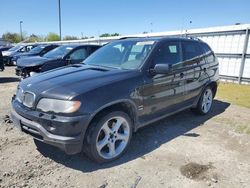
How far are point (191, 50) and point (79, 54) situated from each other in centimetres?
545

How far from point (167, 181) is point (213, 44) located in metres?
9.51

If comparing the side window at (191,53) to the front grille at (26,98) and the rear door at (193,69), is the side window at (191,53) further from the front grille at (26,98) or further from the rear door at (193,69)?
the front grille at (26,98)

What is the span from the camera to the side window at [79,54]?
9.48m

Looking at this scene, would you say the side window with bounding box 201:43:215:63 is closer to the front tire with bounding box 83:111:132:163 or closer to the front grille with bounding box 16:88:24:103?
the front tire with bounding box 83:111:132:163

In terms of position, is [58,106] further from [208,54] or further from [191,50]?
[208,54]

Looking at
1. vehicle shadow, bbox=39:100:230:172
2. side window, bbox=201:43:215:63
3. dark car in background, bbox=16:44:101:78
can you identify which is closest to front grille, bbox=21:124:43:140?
vehicle shadow, bbox=39:100:230:172

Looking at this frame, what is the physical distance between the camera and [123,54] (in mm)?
4539

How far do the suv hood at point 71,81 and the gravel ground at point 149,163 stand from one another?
42.2 inches

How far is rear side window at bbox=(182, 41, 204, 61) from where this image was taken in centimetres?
506

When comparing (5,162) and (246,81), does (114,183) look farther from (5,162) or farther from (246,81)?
(246,81)

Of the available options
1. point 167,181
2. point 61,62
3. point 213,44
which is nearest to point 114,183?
point 167,181

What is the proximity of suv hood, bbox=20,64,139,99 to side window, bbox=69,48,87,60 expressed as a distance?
5.48 meters

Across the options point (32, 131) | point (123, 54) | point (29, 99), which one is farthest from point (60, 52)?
point (32, 131)

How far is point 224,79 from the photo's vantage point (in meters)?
11.1
